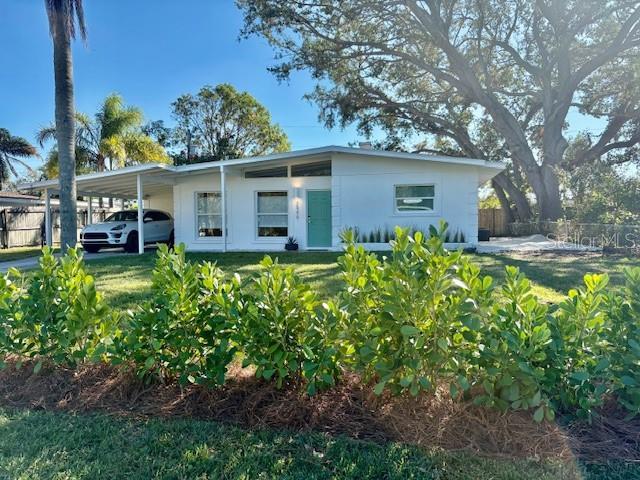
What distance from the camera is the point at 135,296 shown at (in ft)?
20.5

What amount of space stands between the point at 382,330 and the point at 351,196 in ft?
36.4

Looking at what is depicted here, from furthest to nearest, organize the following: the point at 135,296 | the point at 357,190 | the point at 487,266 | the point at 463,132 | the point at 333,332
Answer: the point at 463,132 → the point at 357,190 → the point at 487,266 → the point at 135,296 → the point at 333,332

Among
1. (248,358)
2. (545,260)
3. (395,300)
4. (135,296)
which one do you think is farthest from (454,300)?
(545,260)

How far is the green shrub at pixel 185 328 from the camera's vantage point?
2742mm

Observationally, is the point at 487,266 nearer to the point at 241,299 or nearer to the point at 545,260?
the point at 545,260

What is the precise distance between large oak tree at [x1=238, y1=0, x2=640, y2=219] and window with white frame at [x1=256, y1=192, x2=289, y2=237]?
8.65 metres

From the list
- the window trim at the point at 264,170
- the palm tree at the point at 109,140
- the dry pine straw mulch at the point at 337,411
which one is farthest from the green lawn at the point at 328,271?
the palm tree at the point at 109,140

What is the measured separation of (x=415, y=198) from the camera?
13.3 m

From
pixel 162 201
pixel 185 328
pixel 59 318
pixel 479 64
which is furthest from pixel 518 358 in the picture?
pixel 479 64

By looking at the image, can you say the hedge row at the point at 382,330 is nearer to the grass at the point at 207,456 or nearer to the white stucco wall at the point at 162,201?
the grass at the point at 207,456

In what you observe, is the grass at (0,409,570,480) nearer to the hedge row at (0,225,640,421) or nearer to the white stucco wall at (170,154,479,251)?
the hedge row at (0,225,640,421)

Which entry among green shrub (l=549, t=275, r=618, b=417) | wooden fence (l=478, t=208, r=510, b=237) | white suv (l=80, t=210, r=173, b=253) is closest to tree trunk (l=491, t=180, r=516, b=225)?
wooden fence (l=478, t=208, r=510, b=237)

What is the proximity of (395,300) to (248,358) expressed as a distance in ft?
3.42

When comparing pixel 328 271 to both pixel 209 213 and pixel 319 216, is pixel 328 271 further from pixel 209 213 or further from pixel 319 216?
pixel 209 213
